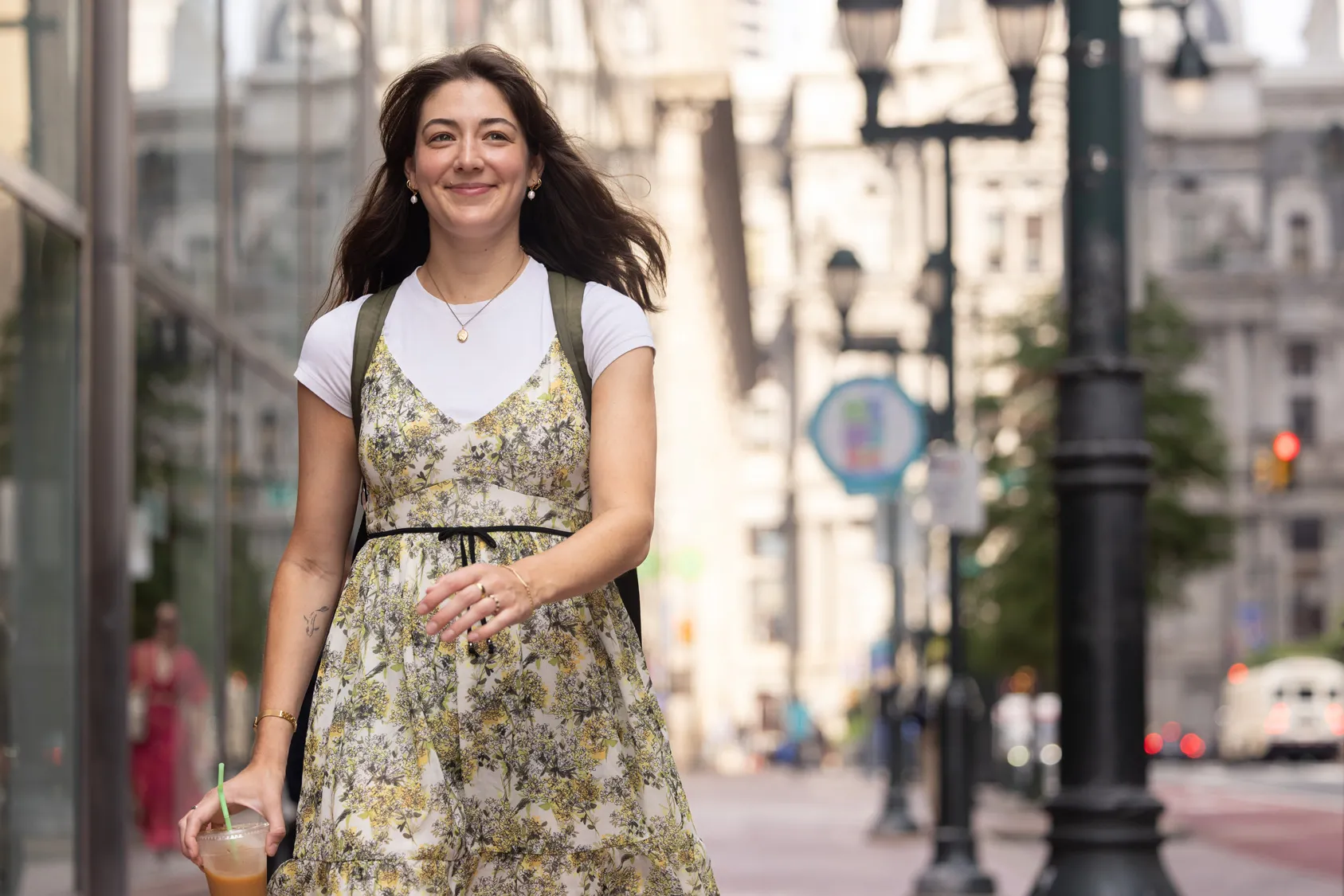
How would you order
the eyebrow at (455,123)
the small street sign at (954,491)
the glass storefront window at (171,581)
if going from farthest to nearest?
the small street sign at (954,491) → the glass storefront window at (171,581) → the eyebrow at (455,123)

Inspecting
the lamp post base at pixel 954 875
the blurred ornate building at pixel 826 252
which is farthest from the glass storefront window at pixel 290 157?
the blurred ornate building at pixel 826 252

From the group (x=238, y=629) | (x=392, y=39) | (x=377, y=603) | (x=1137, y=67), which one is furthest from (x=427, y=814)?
(x=392, y=39)

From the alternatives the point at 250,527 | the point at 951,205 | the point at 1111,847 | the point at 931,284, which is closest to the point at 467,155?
the point at 1111,847

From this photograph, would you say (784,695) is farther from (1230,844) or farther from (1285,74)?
(1230,844)

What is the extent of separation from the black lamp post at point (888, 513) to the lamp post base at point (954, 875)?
7478 millimetres

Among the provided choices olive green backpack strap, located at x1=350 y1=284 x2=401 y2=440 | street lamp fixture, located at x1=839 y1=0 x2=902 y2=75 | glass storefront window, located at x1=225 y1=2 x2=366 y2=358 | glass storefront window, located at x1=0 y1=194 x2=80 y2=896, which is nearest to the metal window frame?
glass storefront window, located at x1=0 y1=194 x2=80 y2=896

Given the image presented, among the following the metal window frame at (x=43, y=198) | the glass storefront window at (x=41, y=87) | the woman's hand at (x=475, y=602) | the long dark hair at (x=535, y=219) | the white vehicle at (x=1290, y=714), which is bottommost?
the white vehicle at (x=1290, y=714)

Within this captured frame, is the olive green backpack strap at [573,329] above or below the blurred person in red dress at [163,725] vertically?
above

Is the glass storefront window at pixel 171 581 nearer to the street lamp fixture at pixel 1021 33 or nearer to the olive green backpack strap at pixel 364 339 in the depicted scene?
the street lamp fixture at pixel 1021 33

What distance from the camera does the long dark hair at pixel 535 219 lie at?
3.73 metres

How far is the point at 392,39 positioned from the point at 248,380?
3.86 m

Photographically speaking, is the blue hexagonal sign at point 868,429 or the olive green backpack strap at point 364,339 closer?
the olive green backpack strap at point 364,339

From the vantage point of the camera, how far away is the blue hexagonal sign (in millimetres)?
15508

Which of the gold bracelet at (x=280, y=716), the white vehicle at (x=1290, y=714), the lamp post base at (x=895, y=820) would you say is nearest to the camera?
the gold bracelet at (x=280, y=716)
